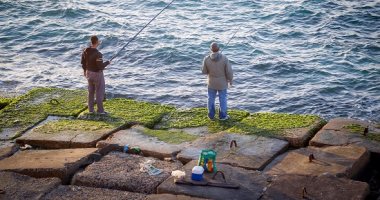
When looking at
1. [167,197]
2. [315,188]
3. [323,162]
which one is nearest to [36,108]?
[167,197]

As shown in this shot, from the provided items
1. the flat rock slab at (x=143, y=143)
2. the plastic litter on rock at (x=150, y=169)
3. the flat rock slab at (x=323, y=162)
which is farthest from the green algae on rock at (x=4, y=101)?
the flat rock slab at (x=323, y=162)

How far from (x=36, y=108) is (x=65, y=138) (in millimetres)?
2079

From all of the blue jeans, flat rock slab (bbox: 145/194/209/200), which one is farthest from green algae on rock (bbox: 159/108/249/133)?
flat rock slab (bbox: 145/194/209/200)

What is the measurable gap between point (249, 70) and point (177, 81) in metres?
2.29

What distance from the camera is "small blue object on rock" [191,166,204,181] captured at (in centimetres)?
681

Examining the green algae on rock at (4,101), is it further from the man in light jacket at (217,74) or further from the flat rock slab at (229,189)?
the flat rock slab at (229,189)

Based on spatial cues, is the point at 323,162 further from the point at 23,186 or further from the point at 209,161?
the point at 23,186

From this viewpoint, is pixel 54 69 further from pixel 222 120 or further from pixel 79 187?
pixel 79 187

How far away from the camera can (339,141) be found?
836 centimetres

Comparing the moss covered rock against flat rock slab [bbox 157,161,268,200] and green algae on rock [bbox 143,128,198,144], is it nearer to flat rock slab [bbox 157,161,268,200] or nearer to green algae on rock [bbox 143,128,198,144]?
green algae on rock [bbox 143,128,198,144]

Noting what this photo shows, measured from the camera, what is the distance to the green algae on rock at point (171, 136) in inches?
342

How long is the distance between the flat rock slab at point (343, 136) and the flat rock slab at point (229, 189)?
169 centimetres

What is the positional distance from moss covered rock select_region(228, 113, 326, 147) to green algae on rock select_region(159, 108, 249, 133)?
21 centimetres

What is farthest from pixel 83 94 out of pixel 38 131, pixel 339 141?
pixel 339 141
